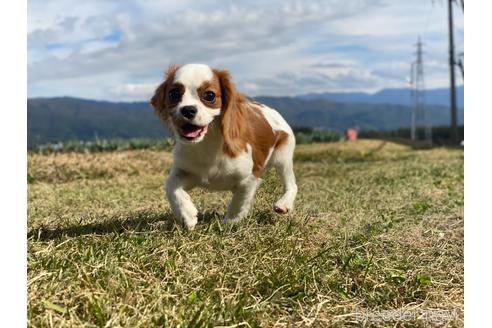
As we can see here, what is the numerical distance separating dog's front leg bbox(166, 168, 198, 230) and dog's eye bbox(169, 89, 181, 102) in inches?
23.8

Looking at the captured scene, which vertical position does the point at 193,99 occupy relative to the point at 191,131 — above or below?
above

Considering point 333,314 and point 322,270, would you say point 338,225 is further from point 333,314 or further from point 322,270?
point 333,314

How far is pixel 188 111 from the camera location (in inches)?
132

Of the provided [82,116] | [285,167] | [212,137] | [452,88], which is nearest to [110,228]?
[212,137]

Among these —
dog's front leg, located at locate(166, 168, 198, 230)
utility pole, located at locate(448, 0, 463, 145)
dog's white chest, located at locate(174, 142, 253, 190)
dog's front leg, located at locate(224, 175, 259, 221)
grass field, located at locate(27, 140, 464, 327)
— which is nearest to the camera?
grass field, located at locate(27, 140, 464, 327)

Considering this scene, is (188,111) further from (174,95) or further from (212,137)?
(212,137)

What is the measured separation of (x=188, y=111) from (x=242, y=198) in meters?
0.98

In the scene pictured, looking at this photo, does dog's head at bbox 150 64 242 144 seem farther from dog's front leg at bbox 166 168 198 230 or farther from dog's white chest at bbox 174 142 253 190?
dog's front leg at bbox 166 168 198 230

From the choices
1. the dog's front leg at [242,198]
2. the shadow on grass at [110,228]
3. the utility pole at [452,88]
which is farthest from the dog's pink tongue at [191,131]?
the utility pole at [452,88]

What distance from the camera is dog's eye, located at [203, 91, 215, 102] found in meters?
3.50

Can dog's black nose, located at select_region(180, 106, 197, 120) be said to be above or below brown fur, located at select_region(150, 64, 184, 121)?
below

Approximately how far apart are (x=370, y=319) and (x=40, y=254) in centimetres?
168

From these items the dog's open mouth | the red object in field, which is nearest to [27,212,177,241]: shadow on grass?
the dog's open mouth

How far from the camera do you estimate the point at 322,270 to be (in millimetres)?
2990
